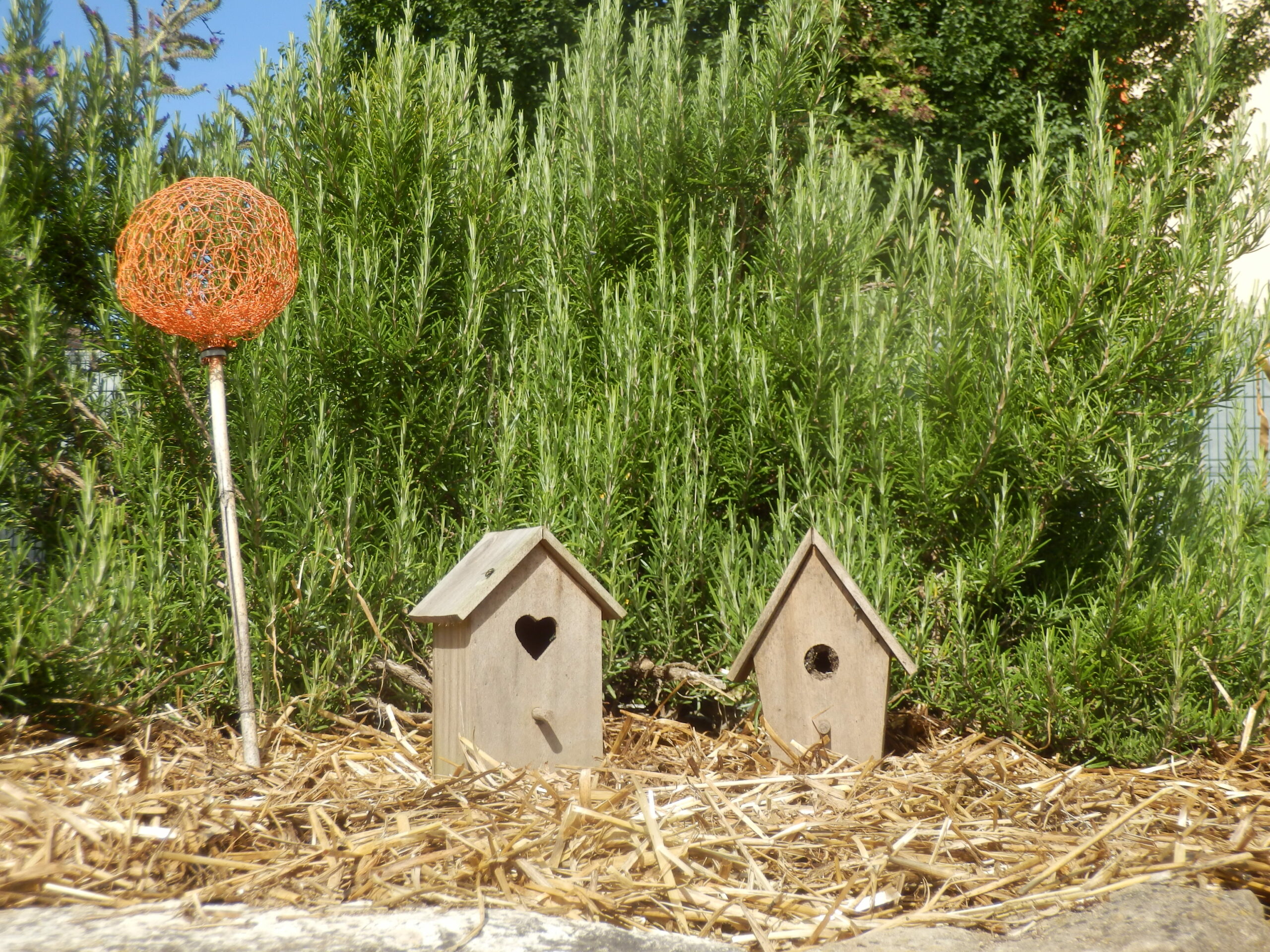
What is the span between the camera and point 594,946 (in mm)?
1570

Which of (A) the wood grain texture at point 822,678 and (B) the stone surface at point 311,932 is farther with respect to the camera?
(A) the wood grain texture at point 822,678

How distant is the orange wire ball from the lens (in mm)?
2549

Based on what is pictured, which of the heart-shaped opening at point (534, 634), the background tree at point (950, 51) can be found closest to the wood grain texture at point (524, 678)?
the heart-shaped opening at point (534, 634)

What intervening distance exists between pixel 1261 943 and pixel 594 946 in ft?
3.82

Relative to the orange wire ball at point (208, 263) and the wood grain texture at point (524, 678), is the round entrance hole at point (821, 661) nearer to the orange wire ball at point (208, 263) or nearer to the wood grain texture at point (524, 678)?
the wood grain texture at point (524, 678)

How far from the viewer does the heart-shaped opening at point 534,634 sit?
290 cm

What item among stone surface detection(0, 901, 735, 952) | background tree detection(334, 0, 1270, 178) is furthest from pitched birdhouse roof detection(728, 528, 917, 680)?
background tree detection(334, 0, 1270, 178)

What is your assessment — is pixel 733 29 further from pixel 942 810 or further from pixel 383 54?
pixel 942 810

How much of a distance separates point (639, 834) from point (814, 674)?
2.84ft

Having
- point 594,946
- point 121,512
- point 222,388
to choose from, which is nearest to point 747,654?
point 594,946

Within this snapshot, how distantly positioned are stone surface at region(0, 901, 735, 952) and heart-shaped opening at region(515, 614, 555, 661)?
121cm

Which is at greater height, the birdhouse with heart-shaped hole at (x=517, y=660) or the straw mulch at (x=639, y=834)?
the birdhouse with heart-shaped hole at (x=517, y=660)

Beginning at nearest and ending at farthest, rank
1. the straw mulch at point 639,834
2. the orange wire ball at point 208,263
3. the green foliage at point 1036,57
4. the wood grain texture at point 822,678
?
the straw mulch at point 639,834
the orange wire ball at point 208,263
the wood grain texture at point 822,678
the green foliage at point 1036,57

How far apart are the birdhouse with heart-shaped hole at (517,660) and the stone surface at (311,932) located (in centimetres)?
74
